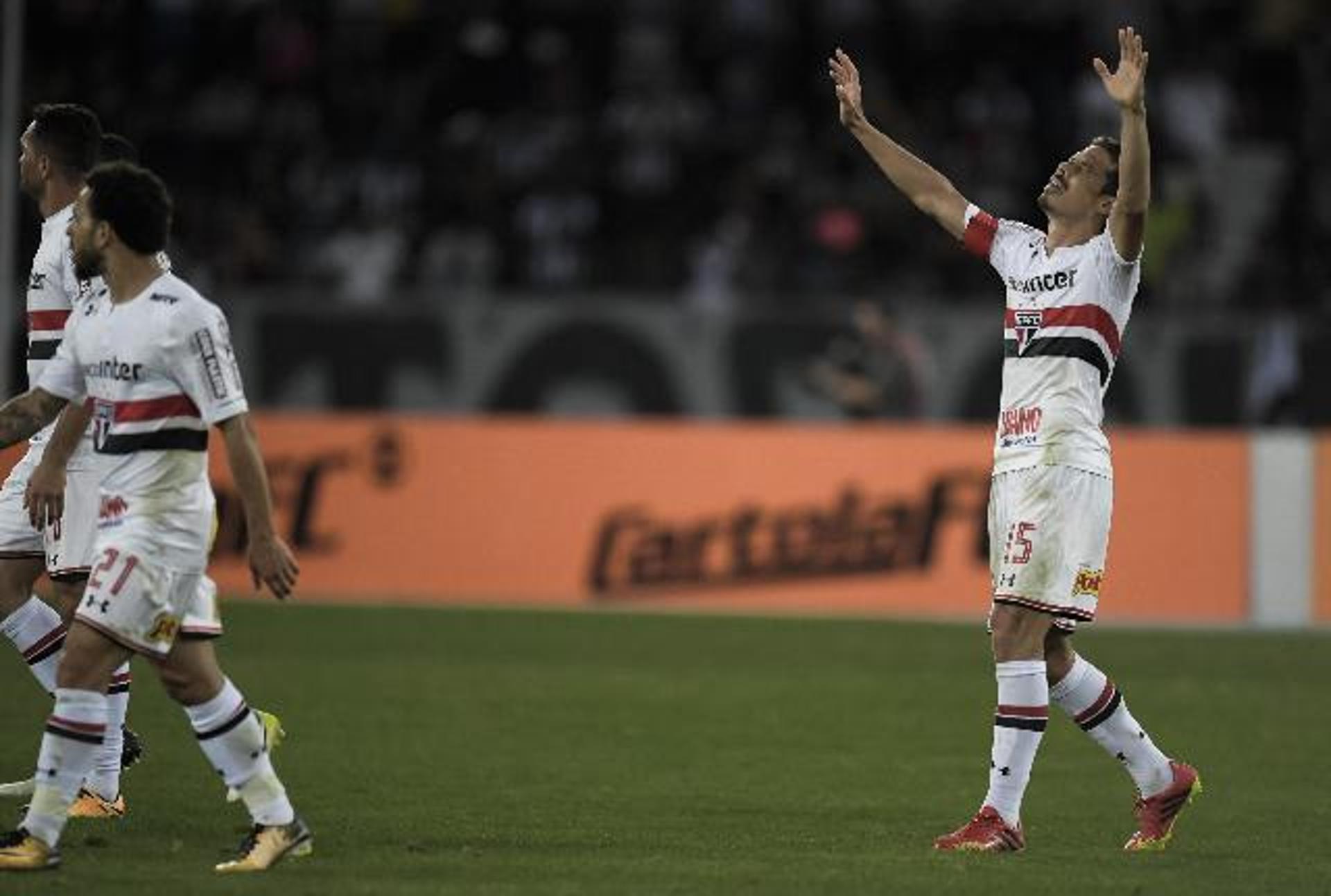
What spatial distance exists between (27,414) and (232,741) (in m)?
1.50

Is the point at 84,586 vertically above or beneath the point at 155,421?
beneath

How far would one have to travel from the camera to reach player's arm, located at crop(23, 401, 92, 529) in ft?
30.9

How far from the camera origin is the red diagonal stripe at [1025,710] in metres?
10.1

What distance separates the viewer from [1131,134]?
9.79m

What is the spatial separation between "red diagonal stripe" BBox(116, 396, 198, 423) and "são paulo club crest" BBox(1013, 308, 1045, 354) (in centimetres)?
337

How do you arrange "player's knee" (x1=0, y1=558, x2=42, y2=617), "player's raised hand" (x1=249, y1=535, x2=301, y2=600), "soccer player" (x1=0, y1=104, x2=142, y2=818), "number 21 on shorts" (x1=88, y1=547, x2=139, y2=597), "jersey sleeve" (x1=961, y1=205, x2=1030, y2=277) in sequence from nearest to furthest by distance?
"player's raised hand" (x1=249, y1=535, x2=301, y2=600)
"number 21 on shorts" (x1=88, y1=547, x2=139, y2=597)
"soccer player" (x1=0, y1=104, x2=142, y2=818)
"jersey sleeve" (x1=961, y1=205, x2=1030, y2=277)
"player's knee" (x1=0, y1=558, x2=42, y2=617)

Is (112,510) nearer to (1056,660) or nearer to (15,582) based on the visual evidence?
(15,582)

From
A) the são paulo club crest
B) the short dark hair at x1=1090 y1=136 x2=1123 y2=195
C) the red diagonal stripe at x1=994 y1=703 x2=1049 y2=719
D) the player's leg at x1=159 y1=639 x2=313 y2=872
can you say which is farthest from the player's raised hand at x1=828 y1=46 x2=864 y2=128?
the player's leg at x1=159 y1=639 x2=313 y2=872

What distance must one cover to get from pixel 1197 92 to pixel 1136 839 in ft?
64.0

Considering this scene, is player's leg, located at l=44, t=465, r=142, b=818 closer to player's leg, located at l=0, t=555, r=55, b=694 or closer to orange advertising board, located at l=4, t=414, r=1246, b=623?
player's leg, located at l=0, t=555, r=55, b=694

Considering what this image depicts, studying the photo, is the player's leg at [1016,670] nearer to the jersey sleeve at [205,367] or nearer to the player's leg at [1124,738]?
the player's leg at [1124,738]

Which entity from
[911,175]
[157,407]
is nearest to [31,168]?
[157,407]

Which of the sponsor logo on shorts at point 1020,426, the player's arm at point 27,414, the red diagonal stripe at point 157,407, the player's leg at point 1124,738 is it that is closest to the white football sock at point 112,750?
the player's arm at point 27,414

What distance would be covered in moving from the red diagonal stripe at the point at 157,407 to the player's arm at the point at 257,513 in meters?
0.22
